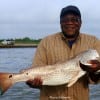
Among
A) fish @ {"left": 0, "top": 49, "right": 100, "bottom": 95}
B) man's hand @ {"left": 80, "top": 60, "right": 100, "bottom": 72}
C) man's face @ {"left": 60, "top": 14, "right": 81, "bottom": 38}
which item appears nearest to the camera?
man's hand @ {"left": 80, "top": 60, "right": 100, "bottom": 72}

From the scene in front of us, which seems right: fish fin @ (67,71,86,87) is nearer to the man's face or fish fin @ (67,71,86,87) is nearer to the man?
the man

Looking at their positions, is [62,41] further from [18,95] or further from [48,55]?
[18,95]

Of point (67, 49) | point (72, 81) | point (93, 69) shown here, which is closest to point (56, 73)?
point (72, 81)

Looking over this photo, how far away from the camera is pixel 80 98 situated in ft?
19.4

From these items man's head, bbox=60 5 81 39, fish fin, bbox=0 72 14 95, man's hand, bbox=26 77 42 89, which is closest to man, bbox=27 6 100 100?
man's head, bbox=60 5 81 39

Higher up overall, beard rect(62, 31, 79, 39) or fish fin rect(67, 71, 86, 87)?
beard rect(62, 31, 79, 39)

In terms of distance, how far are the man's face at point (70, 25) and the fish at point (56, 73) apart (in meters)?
0.35

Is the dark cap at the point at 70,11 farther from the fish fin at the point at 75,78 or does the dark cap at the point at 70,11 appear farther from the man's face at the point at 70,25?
the fish fin at the point at 75,78

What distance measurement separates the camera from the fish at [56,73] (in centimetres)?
566

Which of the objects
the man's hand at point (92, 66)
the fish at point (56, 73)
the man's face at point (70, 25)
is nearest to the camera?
the man's hand at point (92, 66)

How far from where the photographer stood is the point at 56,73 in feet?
18.9

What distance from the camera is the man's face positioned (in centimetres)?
587

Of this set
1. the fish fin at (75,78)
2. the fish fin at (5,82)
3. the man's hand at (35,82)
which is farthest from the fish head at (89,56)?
the fish fin at (5,82)

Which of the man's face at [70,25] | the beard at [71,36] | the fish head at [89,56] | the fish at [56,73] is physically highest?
the man's face at [70,25]
